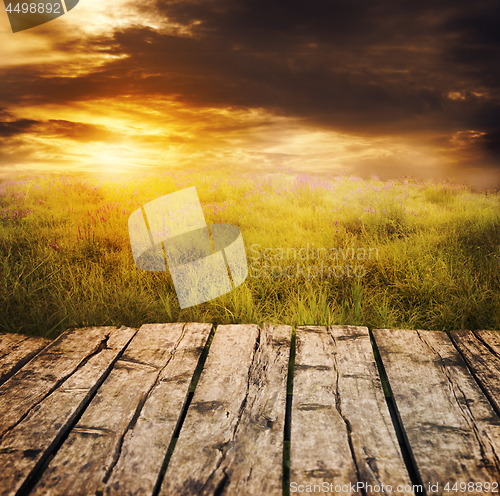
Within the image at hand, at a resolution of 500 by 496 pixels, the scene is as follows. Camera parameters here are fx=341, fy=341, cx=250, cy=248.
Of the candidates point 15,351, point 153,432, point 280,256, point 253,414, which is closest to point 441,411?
point 253,414

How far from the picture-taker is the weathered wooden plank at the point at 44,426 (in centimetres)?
139

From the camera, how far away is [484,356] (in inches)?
85.0

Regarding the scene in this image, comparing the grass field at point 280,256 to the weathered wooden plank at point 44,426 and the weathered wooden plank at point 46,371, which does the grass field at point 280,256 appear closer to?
the weathered wooden plank at point 46,371

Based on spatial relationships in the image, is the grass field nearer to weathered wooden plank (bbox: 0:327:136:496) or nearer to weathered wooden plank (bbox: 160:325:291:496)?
weathered wooden plank (bbox: 160:325:291:496)

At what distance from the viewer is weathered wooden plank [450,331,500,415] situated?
1.85 m

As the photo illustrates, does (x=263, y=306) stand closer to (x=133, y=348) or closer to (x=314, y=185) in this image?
(x=133, y=348)

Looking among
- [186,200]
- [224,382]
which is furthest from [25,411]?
[186,200]

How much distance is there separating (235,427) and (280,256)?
2.49 metres

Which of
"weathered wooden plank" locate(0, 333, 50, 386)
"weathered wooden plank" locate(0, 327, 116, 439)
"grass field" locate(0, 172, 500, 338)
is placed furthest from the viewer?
"grass field" locate(0, 172, 500, 338)

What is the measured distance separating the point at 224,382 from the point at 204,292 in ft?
4.64

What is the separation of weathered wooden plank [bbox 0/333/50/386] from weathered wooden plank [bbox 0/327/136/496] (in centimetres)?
48

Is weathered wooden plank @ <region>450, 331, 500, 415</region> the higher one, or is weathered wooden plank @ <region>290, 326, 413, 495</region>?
weathered wooden plank @ <region>290, 326, 413, 495</region>

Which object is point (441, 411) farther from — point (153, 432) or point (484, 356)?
point (153, 432)

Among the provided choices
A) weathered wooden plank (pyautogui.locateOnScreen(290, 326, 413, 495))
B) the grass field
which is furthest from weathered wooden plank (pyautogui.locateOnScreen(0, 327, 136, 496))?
weathered wooden plank (pyautogui.locateOnScreen(290, 326, 413, 495))
